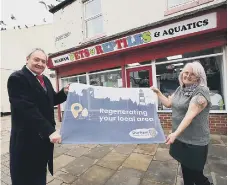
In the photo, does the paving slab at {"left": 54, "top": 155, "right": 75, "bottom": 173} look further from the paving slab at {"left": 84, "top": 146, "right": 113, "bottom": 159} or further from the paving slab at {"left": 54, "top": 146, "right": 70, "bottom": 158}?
the paving slab at {"left": 84, "top": 146, "right": 113, "bottom": 159}

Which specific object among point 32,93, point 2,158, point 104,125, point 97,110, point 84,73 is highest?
point 84,73

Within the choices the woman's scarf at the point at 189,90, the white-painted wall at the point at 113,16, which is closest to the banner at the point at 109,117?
the woman's scarf at the point at 189,90

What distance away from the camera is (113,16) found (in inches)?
289

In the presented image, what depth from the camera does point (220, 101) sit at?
5594 millimetres

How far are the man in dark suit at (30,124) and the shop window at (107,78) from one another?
5.56m

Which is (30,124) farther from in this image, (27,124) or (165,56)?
(165,56)

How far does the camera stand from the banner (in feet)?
6.88

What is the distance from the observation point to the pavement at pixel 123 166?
3209mm

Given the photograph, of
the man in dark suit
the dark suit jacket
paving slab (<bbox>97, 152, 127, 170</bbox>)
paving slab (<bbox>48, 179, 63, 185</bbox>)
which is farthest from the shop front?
the dark suit jacket

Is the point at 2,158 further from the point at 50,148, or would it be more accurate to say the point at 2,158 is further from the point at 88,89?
the point at 88,89

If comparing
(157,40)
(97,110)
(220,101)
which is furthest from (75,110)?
(220,101)

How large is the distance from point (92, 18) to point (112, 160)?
253 inches

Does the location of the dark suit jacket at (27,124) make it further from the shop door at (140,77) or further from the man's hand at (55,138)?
the shop door at (140,77)

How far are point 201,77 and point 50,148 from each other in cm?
189
